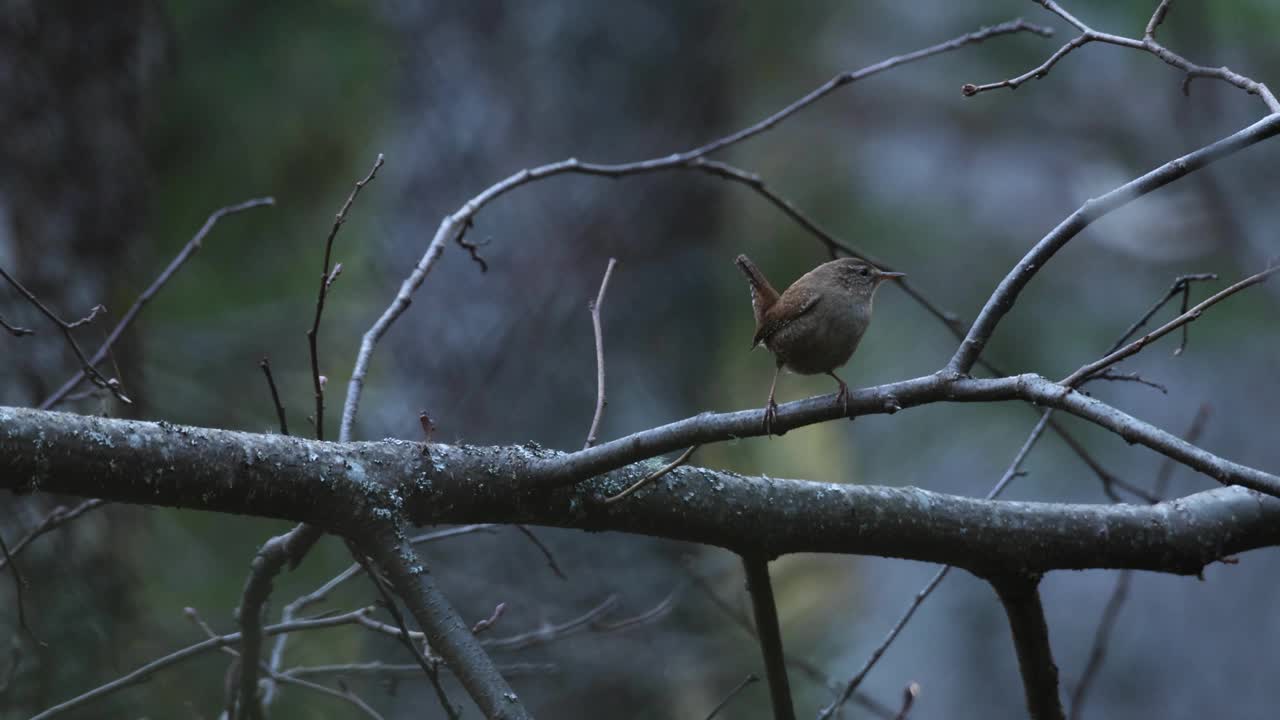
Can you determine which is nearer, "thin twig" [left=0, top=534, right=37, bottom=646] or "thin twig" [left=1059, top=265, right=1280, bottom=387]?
"thin twig" [left=1059, top=265, right=1280, bottom=387]

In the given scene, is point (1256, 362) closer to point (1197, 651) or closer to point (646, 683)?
point (1197, 651)

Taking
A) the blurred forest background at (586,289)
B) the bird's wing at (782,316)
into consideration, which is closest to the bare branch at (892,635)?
the bird's wing at (782,316)

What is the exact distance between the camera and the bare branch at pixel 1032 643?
1.67 metres

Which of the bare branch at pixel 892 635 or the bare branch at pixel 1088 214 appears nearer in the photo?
the bare branch at pixel 1088 214

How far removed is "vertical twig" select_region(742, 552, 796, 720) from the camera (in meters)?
1.58

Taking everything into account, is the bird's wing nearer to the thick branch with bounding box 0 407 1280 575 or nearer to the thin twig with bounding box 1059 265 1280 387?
the thick branch with bounding box 0 407 1280 575

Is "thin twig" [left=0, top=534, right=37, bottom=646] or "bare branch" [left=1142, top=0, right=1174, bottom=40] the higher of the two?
"bare branch" [left=1142, top=0, right=1174, bottom=40]

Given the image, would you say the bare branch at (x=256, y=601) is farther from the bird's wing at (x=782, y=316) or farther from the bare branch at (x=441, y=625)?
the bird's wing at (x=782, y=316)

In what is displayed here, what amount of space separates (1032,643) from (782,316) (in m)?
0.76

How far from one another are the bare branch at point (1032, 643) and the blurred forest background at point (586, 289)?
0.85 meters

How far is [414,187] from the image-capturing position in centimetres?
473

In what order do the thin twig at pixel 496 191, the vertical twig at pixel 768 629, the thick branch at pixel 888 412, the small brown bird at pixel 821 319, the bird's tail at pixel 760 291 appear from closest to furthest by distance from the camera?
the thick branch at pixel 888 412
the vertical twig at pixel 768 629
the thin twig at pixel 496 191
the small brown bird at pixel 821 319
the bird's tail at pixel 760 291

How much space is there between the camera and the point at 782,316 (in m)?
2.15

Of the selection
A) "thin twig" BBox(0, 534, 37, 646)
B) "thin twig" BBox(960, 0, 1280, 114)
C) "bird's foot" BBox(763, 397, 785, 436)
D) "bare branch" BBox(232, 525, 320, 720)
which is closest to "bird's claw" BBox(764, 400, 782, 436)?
"bird's foot" BBox(763, 397, 785, 436)
